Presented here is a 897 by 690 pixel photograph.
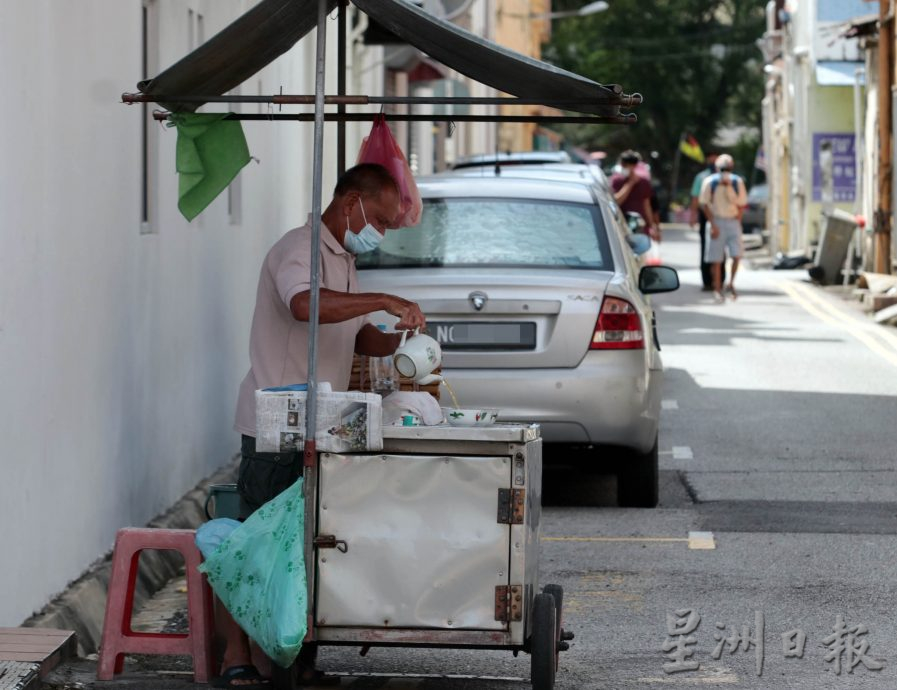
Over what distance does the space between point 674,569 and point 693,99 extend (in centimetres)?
7259

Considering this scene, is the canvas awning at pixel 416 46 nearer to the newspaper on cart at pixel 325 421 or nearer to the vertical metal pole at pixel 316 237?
the vertical metal pole at pixel 316 237

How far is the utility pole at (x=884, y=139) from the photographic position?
25812 millimetres

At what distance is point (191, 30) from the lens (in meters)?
9.57

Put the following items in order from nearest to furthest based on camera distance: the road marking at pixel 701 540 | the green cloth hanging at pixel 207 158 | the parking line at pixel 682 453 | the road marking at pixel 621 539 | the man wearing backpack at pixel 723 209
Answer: the green cloth hanging at pixel 207 158, the road marking at pixel 701 540, the road marking at pixel 621 539, the parking line at pixel 682 453, the man wearing backpack at pixel 723 209

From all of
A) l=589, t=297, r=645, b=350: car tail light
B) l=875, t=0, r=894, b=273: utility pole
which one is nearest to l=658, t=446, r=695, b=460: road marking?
l=589, t=297, r=645, b=350: car tail light

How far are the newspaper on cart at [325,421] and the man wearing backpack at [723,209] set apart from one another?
1960cm

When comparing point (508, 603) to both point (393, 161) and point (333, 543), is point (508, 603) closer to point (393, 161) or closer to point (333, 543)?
→ point (333, 543)

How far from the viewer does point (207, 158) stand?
6.38 m

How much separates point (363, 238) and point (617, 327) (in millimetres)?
3304

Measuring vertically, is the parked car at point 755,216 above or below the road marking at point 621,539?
above

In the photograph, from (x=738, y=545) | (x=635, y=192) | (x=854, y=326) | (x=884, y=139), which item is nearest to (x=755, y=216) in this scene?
(x=884, y=139)

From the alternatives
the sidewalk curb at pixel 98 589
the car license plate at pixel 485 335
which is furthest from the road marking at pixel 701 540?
the sidewalk curb at pixel 98 589

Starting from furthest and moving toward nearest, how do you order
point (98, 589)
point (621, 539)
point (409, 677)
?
point (621, 539), point (98, 589), point (409, 677)

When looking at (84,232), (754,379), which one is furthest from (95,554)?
(754,379)
